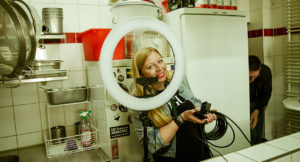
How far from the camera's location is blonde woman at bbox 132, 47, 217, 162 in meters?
1.28

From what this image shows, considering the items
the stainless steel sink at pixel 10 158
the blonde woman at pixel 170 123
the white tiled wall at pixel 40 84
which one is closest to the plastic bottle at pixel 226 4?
the white tiled wall at pixel 40 84

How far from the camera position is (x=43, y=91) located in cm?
218

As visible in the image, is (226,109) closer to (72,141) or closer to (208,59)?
(208,59)

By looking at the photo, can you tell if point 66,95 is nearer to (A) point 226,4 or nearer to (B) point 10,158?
(B) point 10,158

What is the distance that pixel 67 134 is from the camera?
228 centimetres

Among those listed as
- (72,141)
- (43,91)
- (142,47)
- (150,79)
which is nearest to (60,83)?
(43,91)

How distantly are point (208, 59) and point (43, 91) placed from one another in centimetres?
157

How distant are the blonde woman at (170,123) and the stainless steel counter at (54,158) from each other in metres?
0.46

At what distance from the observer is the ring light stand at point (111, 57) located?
0.99 metres

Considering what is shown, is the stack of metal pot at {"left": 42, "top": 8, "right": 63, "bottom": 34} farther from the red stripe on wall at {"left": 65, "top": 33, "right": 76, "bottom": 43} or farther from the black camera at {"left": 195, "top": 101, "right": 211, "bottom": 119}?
the black camera at {"left": 195, "top": 101, "right": 211, "bottom": 119}

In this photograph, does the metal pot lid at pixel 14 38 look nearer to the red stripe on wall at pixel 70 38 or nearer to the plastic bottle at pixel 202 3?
the red stripe on wall at pixel 70 38

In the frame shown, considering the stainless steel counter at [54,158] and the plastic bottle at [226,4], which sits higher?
the plastic bottle at [226,4]

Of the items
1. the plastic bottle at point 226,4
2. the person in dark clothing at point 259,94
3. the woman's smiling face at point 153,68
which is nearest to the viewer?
the woman's smiling face at point 153,68

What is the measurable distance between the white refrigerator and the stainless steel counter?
3.12 feet
